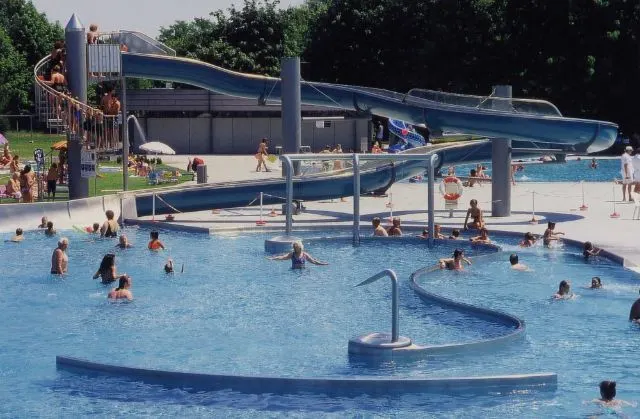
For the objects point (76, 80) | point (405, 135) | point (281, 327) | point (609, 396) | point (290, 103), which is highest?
point (76, 80)

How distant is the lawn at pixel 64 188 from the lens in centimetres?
3369

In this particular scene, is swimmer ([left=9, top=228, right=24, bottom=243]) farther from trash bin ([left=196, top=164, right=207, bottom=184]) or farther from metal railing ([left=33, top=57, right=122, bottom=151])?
trash bin ([left=196, top=164, right=207, bottom=184])

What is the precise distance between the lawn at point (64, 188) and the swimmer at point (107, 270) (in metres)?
10.7

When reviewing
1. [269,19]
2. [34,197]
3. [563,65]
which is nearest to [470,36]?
[563,65]

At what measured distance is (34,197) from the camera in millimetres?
30984

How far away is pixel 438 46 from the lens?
58.9m

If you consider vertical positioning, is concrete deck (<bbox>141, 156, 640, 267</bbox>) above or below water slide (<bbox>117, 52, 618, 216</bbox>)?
below

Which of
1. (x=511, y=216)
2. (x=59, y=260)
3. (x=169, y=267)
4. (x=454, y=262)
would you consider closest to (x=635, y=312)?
(x=454, y=262)

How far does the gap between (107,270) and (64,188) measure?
13428 mm

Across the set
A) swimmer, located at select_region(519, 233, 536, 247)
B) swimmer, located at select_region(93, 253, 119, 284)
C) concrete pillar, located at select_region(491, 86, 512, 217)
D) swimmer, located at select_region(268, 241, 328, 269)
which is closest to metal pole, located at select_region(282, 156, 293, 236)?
swimmer, located at select_region(268, 241, 328, 269)

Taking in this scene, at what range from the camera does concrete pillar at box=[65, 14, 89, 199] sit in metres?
29.9

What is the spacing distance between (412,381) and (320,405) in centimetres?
112

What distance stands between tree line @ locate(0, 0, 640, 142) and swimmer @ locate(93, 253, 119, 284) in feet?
116

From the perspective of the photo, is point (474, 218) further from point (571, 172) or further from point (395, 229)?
point (571, 172)
